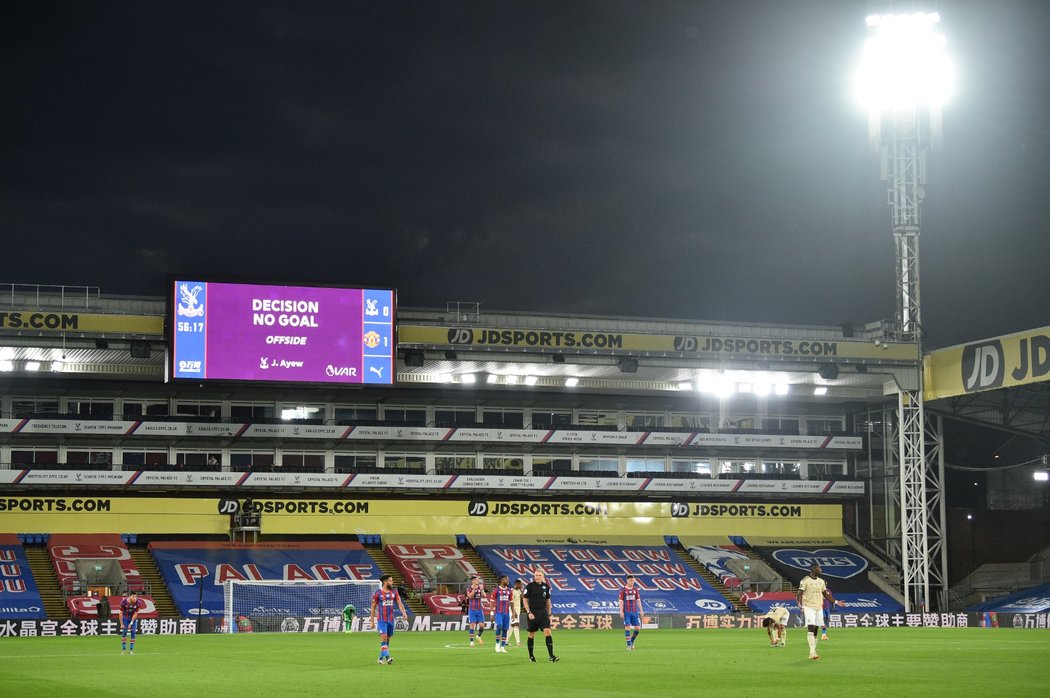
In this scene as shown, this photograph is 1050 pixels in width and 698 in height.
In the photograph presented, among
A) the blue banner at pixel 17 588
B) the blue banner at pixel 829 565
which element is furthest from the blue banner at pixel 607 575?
the blue banner at pixel 17 588

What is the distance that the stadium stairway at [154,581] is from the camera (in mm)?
56219

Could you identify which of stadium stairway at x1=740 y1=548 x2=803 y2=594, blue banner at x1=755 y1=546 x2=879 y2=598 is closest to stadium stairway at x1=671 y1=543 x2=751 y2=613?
stadium stairway at x1=740 y1=548 x2=803 y2=594

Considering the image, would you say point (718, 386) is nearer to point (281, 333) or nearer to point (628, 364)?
point (628, 364)

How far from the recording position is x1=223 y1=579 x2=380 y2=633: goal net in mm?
51344

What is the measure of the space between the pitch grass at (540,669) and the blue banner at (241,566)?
16462 mm

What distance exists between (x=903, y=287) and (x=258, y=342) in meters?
30.8

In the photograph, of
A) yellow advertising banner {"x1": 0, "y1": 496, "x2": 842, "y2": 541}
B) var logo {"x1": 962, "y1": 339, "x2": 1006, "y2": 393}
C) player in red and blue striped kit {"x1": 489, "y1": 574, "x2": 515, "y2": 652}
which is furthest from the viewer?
yellow advertising banner {"x1": 0, "y1": 496, "x2": 842, "y2": 541}

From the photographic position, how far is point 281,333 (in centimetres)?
5741

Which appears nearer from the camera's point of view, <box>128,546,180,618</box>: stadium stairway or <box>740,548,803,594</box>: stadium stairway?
<box>128,546,180,618</box>: stadium stairway

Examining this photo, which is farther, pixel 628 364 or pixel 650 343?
pixel 650 343

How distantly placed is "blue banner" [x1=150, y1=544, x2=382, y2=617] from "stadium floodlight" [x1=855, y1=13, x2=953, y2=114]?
3305cm

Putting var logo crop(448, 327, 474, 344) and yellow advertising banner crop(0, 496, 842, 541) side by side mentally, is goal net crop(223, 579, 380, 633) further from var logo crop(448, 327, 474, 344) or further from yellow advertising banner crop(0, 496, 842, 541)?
var logo crop(448, 327, 474, 344)

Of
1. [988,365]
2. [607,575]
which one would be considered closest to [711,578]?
[607,575]

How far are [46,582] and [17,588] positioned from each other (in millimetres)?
1962
